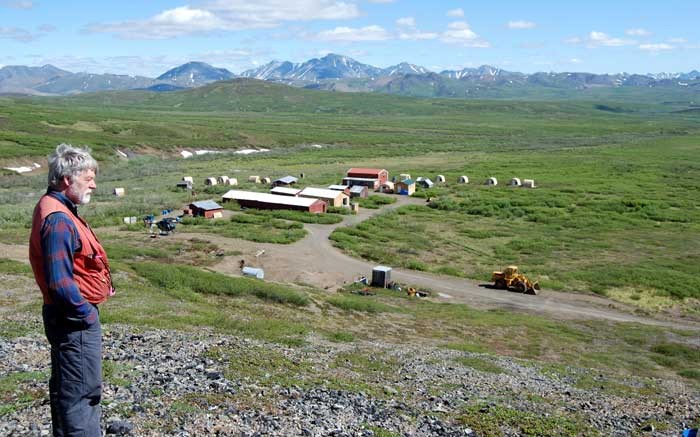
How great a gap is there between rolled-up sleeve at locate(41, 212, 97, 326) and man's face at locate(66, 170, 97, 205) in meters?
0.38

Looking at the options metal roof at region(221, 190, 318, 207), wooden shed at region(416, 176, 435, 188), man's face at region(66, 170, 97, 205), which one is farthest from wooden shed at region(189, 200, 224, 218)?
man's face at region(66, 170, 97, 205)

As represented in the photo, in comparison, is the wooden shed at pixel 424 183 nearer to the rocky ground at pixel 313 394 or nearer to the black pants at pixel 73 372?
the rocky ground at pixel 313 394

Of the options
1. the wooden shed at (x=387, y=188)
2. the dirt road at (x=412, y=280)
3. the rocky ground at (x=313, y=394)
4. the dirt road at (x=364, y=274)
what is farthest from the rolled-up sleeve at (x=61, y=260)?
the wooden shed at (x=387, y=188)

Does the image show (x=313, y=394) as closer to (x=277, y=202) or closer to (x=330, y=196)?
(x=277, y=202)

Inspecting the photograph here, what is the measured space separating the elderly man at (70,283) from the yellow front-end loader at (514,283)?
107 feet

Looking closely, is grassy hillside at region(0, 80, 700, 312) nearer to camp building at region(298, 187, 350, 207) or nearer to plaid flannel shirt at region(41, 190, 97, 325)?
camp building at region(298, 187, 350, 207)

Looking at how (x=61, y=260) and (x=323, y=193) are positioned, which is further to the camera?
(x=323, y=193)

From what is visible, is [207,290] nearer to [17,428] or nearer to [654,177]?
[17,428]

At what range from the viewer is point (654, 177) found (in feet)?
309

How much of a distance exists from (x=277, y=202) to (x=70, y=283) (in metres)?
54.1

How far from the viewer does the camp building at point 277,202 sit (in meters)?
58.8

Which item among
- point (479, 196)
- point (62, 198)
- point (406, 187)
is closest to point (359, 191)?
point (406, 187)

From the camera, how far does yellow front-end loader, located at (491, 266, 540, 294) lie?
36.0 meters

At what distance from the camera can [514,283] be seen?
36375 millimetres
